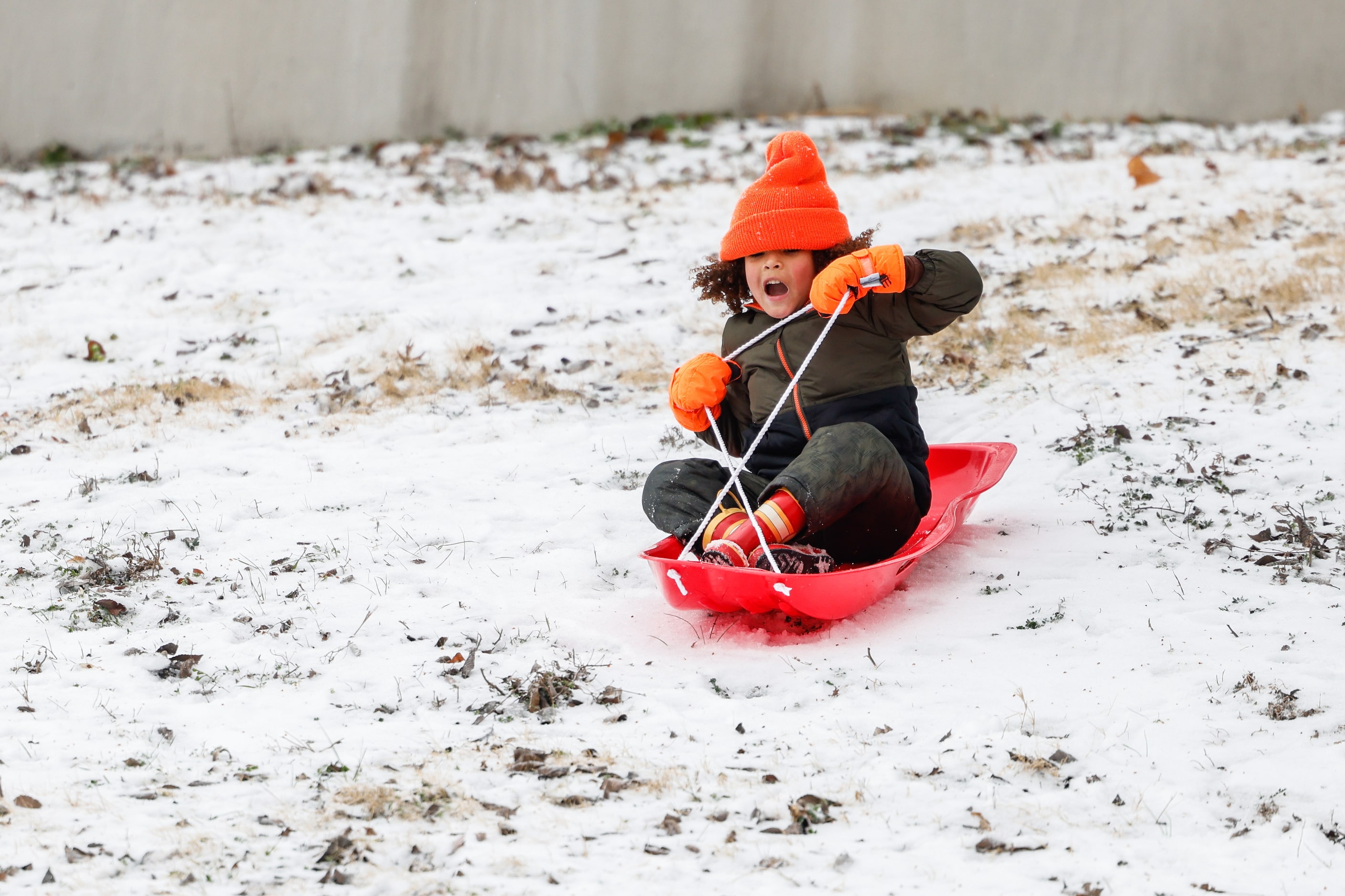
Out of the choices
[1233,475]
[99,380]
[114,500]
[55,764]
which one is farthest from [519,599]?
[99,380]

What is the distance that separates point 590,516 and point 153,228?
6.49 m

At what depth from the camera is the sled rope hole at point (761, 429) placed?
3586mm

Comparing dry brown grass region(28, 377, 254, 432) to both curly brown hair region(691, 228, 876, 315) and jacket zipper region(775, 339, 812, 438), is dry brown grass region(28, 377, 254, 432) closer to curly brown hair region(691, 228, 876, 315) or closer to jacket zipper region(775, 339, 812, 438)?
curly brown hair region(691, 228, 876, 315)

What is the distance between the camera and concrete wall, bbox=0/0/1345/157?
11.8 metres

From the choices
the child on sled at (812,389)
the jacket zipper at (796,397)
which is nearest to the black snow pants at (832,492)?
the child on sled at (812,389)

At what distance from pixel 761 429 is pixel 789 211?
29.4 inches

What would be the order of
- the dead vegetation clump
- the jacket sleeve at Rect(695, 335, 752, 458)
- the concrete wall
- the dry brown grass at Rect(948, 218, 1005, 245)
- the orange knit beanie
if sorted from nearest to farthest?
the dead vegetation clump → the orange knit beanie → the jacket sleeve at Rect(695, 335, 752, 458) → the dry brown grass at Rect(948, 218, 1005, 245) → the concrete wall

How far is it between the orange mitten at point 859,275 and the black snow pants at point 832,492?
0.41 meters

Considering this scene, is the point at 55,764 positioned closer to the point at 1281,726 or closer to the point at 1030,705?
the point at 1030,705

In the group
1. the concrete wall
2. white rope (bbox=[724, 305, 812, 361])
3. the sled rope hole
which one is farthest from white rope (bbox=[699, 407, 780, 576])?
the concrete wall

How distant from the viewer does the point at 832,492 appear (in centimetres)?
359

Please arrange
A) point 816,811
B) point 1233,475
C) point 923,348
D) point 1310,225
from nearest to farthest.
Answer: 1. point 816,811
2. point 1233,475
3. point 923,348
4. point 1310,225

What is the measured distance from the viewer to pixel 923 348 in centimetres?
664

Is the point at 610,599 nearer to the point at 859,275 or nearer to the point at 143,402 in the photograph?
the point at 859,275
